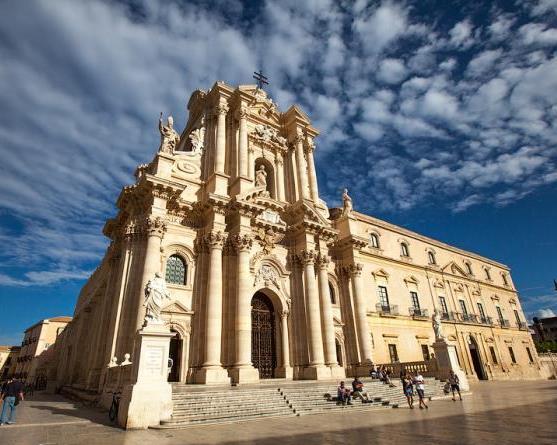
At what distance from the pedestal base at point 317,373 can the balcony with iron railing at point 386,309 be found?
28.0 ft

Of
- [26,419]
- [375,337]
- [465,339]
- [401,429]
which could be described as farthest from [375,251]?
[26,419]

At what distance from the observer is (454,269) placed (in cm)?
3522

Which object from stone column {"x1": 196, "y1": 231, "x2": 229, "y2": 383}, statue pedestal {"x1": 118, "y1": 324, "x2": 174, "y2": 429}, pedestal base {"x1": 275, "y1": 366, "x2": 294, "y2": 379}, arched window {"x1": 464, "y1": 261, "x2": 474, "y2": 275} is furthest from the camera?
arched window {"x1": 464, "y1": 261, "x2": 474, "y2": 275}

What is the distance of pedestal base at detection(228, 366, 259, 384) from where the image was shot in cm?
1590

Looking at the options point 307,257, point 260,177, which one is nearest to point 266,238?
point 307,257

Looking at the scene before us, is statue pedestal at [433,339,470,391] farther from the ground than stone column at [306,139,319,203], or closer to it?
closer to it

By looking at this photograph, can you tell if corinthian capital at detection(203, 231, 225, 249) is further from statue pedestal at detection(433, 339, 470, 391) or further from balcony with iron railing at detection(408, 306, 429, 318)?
balcony with iron railing at detection(408, 306, 429, 318)

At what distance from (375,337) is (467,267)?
1913 centimetres

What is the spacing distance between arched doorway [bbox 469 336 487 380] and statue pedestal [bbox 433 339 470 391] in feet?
49.8

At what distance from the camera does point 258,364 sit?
62.8ft

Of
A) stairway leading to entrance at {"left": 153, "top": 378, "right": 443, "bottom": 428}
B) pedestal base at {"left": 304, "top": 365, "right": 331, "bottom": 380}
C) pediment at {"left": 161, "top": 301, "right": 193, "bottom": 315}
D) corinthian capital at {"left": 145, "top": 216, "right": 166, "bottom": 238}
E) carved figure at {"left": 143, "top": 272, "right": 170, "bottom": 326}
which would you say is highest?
corinthian capital at {"left": 145, "top": 216, "right": 166, "bottom": 238}

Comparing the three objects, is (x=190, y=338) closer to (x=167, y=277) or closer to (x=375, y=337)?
(x=167, y=277)

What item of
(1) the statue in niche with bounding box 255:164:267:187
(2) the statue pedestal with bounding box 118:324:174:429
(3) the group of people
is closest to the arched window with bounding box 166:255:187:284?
(2) the statue pedestal with bounding box 118:324:174:429

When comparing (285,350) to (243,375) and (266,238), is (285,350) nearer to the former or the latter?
(243,375)
